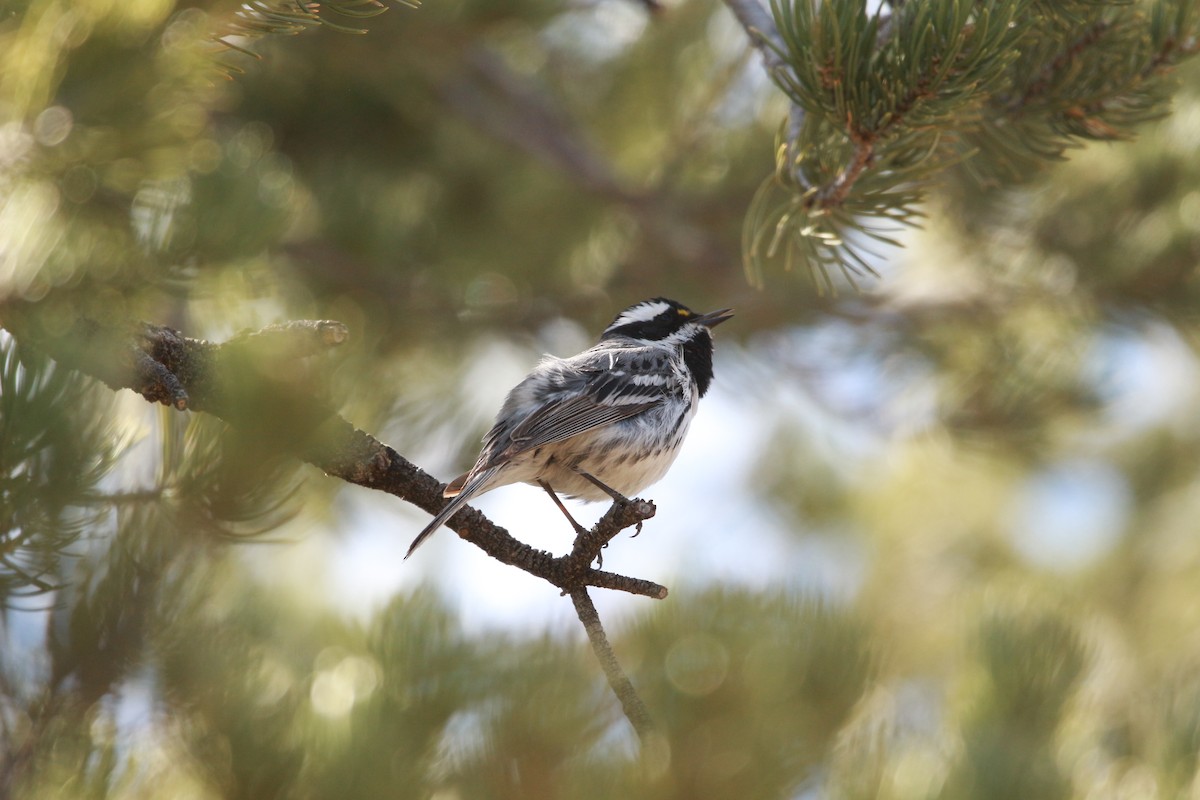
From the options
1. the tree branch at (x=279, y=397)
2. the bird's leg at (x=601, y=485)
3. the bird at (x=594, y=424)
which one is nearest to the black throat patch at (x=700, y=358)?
the bird at (x=594, y=424)

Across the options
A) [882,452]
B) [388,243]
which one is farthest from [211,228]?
[882,452]

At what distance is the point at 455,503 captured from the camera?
2176 mm

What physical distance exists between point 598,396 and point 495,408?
3.15 ft

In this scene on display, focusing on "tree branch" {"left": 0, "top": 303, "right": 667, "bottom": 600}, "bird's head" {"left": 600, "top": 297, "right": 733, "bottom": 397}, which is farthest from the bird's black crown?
"tree branch" {"left": 0, "top": 303, "right": 667, "bottom": 600}

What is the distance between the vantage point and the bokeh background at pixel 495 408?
166 cm

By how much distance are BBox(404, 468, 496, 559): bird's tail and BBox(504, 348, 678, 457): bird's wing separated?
192 mm

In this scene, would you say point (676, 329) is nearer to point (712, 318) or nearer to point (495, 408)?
point (712, 318)

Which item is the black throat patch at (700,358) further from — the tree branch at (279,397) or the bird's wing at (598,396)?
the tree branch at (279,397)

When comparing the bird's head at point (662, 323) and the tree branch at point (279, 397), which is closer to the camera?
the tree branch at point (279, 397)

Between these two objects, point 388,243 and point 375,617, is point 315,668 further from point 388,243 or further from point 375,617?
point 388,243

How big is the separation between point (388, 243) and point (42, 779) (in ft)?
8.45

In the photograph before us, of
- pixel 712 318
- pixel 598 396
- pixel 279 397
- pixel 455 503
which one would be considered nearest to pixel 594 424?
pixel 598 396

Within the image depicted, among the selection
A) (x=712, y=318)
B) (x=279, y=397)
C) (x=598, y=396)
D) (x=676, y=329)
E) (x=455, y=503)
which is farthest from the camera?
(x=676, y=329)

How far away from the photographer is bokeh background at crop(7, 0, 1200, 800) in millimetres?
1660
